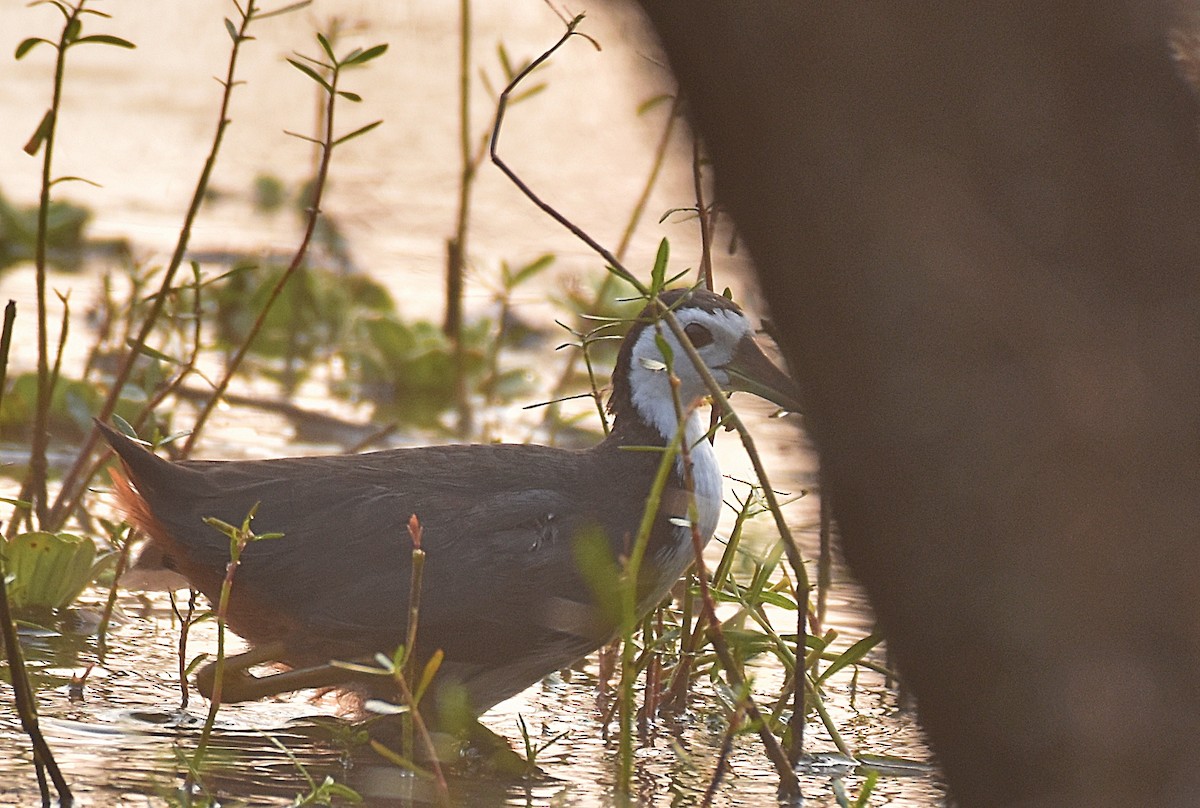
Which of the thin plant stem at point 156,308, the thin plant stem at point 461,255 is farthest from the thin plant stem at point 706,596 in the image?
the thin plant stem at point 461,255

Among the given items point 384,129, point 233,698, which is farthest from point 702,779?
point 384,129

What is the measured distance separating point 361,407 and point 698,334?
110 inches

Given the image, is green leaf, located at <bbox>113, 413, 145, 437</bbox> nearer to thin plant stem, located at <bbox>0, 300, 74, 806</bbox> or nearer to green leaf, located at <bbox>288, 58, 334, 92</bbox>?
green leaf, located at <bbox>288, 58, 334, 92</bbox>

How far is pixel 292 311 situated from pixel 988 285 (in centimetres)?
622

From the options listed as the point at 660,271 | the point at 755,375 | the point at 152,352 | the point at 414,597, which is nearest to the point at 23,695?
the point at 414,597

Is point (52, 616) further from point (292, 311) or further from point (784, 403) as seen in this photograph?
point (292, 311)

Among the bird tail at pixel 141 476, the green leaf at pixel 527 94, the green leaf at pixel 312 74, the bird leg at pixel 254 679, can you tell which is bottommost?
the bird leg at pixel 254 679

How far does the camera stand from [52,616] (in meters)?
4.84

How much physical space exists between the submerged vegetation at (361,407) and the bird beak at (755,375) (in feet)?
0.86

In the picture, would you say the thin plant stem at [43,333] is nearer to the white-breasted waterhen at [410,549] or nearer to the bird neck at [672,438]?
the white-breasted waterhen at [410,549]

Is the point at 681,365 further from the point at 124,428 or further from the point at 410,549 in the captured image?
the point at 124,428

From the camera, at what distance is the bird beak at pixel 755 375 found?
4.89 meters

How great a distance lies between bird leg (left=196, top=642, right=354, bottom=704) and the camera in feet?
13.7

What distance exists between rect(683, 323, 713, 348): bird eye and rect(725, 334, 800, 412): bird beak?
0.08 m
